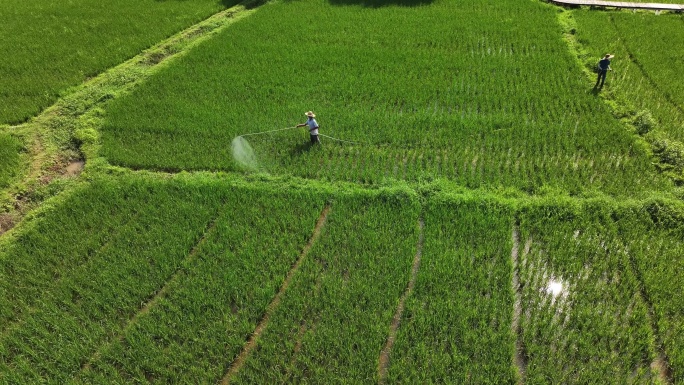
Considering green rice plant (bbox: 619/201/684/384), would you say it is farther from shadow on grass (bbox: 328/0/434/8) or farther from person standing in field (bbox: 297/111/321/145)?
shadow on grass (bbox: 328/0/434/8)

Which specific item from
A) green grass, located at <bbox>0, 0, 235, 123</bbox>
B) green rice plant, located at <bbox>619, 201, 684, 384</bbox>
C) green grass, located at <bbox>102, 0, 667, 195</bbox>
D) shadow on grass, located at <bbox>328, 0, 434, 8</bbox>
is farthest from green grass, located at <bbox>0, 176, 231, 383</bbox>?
shadow on grass, located at <bbox>328, 0, 434, 8</bbox>

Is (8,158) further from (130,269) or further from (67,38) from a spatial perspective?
(67,38)

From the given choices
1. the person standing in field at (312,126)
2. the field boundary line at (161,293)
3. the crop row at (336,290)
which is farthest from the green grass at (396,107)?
the field boundary line at (161,293)

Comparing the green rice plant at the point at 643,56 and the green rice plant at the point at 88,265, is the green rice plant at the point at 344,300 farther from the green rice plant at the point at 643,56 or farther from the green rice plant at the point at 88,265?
the green rice plant at the point at 643,56

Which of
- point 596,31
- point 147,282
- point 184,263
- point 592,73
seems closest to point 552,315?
point 184,263

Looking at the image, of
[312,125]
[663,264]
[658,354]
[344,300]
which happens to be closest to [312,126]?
[312,125]
